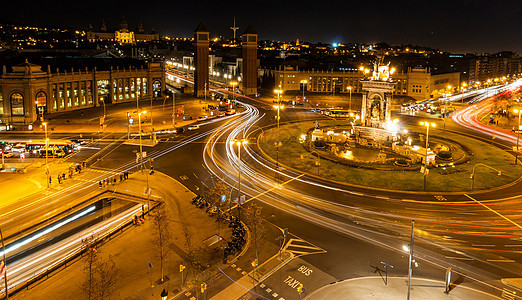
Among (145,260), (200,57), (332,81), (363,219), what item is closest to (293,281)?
(145,260)

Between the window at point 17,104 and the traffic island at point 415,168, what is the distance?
199 feet

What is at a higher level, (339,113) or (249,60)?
(249,60)

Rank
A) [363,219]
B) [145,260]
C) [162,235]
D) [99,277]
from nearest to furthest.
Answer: [99,277], [145,260], [162,235], [363,219]

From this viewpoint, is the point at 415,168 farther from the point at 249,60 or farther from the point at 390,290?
the point at 249,60

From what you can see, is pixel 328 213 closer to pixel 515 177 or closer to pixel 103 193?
pixel 103 193

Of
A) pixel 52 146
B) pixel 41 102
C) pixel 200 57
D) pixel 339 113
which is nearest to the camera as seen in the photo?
pixel 52 146

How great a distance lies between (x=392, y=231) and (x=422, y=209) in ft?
25.3

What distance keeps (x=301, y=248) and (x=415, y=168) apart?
30771 mm

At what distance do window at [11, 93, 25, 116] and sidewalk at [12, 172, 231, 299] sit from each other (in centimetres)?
6880

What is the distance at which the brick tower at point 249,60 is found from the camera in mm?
154125

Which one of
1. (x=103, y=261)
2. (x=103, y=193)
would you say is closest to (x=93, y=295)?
(x=103, y=261)

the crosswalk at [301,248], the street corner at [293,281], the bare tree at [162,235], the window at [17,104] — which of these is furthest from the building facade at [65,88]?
the street corner at [293,281]

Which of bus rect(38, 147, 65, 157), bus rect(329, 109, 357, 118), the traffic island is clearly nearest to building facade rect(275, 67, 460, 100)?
bus rect(329, 109, 357, 118)

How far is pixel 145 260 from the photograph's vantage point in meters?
34.3
